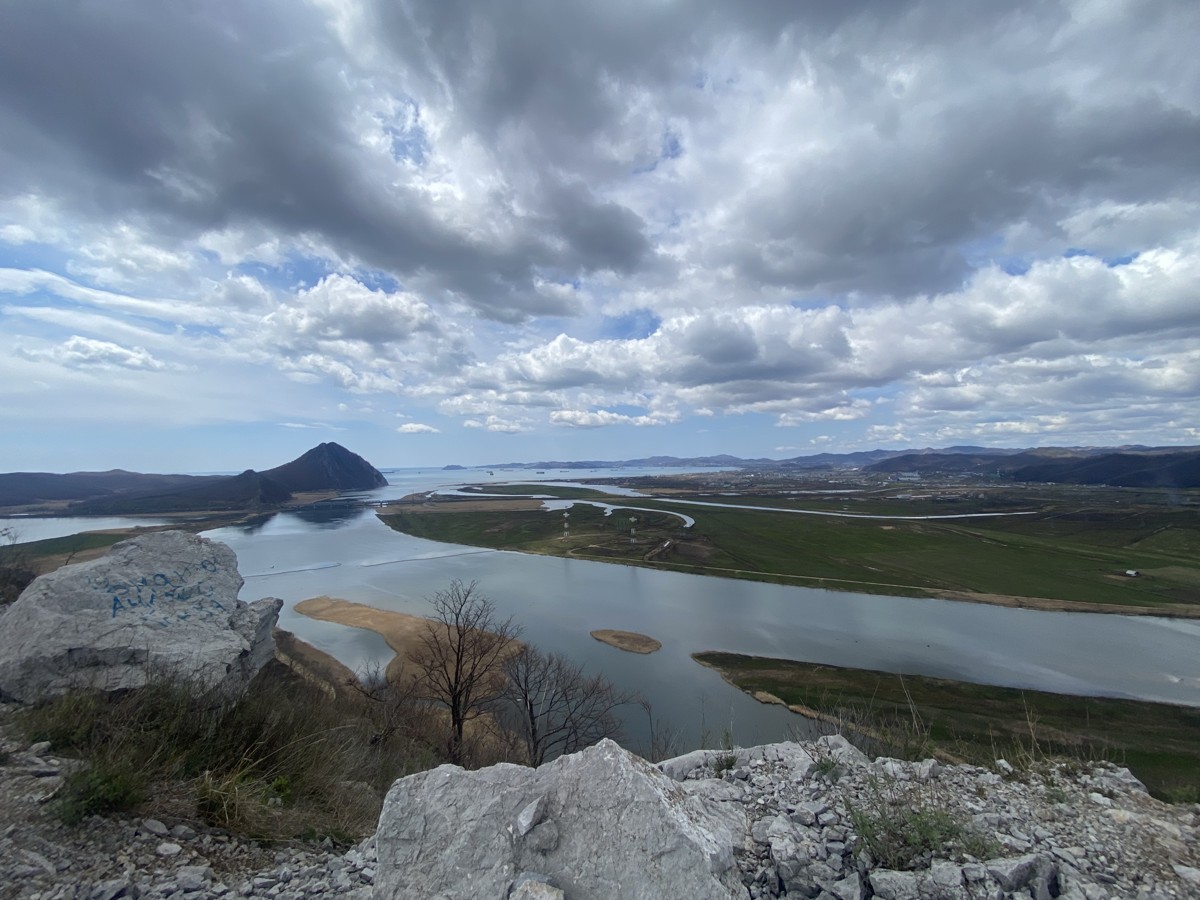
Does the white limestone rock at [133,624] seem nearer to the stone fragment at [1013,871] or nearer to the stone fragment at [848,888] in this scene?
the stone fragment at [848,888]

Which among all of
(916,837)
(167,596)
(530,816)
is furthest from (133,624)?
(916,837)

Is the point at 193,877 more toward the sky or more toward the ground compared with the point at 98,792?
more toward the ground

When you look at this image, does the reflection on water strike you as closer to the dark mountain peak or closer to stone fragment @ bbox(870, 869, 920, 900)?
stone fragment @ bbox(870, 869, 920, 900)

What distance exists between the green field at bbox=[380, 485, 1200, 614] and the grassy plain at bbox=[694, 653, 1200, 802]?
793 inches

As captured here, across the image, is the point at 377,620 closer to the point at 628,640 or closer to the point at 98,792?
the point at 628,640

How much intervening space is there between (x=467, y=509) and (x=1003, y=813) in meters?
105

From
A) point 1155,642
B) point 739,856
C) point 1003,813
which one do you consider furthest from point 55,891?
point 1155,642

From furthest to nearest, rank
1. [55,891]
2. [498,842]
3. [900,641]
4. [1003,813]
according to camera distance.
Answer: [900,641] < [1003,813] < [498,842] < [55,891]

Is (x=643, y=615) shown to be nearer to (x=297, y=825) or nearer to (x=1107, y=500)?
(x=297, y=825)

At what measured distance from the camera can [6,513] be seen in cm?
8700

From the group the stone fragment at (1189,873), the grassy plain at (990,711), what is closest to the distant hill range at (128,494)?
the grassy plain at (990,711)

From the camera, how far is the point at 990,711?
22891 millimetres

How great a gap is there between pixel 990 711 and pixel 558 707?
63.5 ft

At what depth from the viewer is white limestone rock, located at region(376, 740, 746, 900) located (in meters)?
3.57
